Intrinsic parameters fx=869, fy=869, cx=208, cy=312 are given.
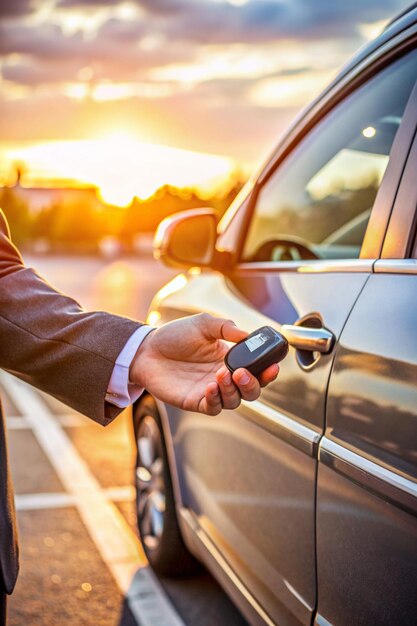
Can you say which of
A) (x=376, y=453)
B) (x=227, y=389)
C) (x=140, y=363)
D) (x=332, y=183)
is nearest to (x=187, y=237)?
(x=332, y=183)

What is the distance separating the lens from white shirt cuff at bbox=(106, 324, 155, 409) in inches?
74.0

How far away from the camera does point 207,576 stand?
12.2ft

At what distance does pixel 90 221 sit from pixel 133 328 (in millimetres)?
56036

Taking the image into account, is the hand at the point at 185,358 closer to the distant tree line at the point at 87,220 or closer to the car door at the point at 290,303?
the car door at the point at 290,303

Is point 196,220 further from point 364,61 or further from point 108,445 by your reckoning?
point 108,445

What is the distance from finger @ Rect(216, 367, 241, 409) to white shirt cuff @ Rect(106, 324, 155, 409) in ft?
0.89

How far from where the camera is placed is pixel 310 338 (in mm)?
2262

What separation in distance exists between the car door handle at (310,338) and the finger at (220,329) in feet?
1.42

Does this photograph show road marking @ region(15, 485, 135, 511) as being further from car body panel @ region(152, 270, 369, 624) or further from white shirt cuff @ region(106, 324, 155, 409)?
white shirt cuff @ region(106, 324, 155, 409)

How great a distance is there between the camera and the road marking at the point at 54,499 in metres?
4.49

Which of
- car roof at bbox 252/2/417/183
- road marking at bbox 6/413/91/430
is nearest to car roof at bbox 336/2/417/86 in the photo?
car roof at bbox 252/2/417/183

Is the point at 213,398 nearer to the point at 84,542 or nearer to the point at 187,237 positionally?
the point at 187,237

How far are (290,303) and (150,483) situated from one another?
1598 mm

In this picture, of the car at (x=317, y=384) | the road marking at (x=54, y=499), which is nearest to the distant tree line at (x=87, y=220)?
the road marking at (x=54, y=499)
